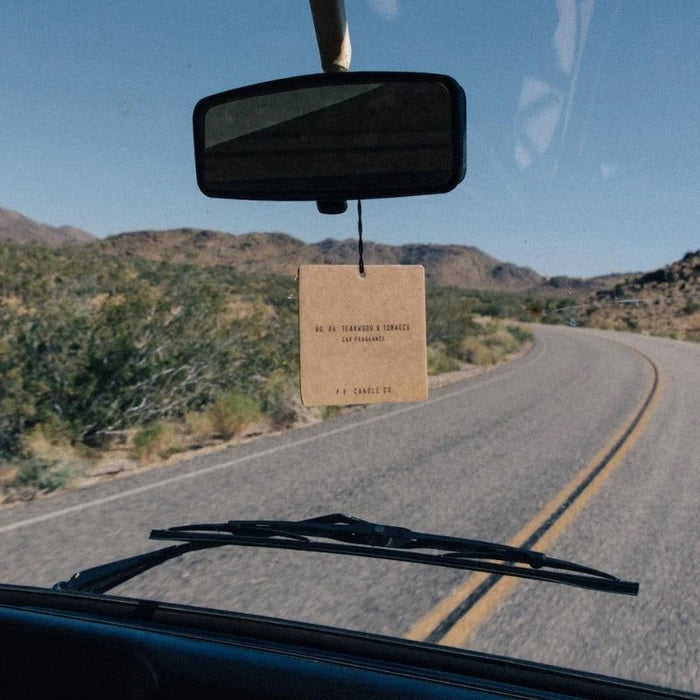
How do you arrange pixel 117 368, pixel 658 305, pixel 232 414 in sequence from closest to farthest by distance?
1. pixel 117 368
2. pixel 232 414
3. pixel 658 305

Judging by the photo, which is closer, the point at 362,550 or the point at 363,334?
the point at 363,334

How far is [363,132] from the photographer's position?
7.69 ft

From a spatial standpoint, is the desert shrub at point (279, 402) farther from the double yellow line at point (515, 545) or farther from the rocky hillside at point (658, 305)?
the rocky hillside at point (658, 305)

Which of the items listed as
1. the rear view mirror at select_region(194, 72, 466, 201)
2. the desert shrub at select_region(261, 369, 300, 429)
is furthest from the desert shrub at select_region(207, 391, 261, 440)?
the rear view mirror at select_region(194, 72, 466, 201)

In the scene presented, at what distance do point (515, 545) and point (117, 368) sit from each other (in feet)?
21.9

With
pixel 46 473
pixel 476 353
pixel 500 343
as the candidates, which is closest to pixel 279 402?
pixel 46 473

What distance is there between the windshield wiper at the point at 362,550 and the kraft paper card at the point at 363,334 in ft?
2.65

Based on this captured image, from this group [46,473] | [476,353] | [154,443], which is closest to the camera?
[46,473]

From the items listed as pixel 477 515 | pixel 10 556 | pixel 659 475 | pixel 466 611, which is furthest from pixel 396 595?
pixel 659 475

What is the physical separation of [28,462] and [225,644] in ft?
23.8

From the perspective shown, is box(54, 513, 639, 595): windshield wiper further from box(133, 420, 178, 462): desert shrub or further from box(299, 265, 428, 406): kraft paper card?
box(133, 420, 178, 462): desert shrub

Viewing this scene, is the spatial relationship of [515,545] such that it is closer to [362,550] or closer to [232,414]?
[362,550]

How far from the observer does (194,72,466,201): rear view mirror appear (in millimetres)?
2322

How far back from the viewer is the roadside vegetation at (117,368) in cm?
964
